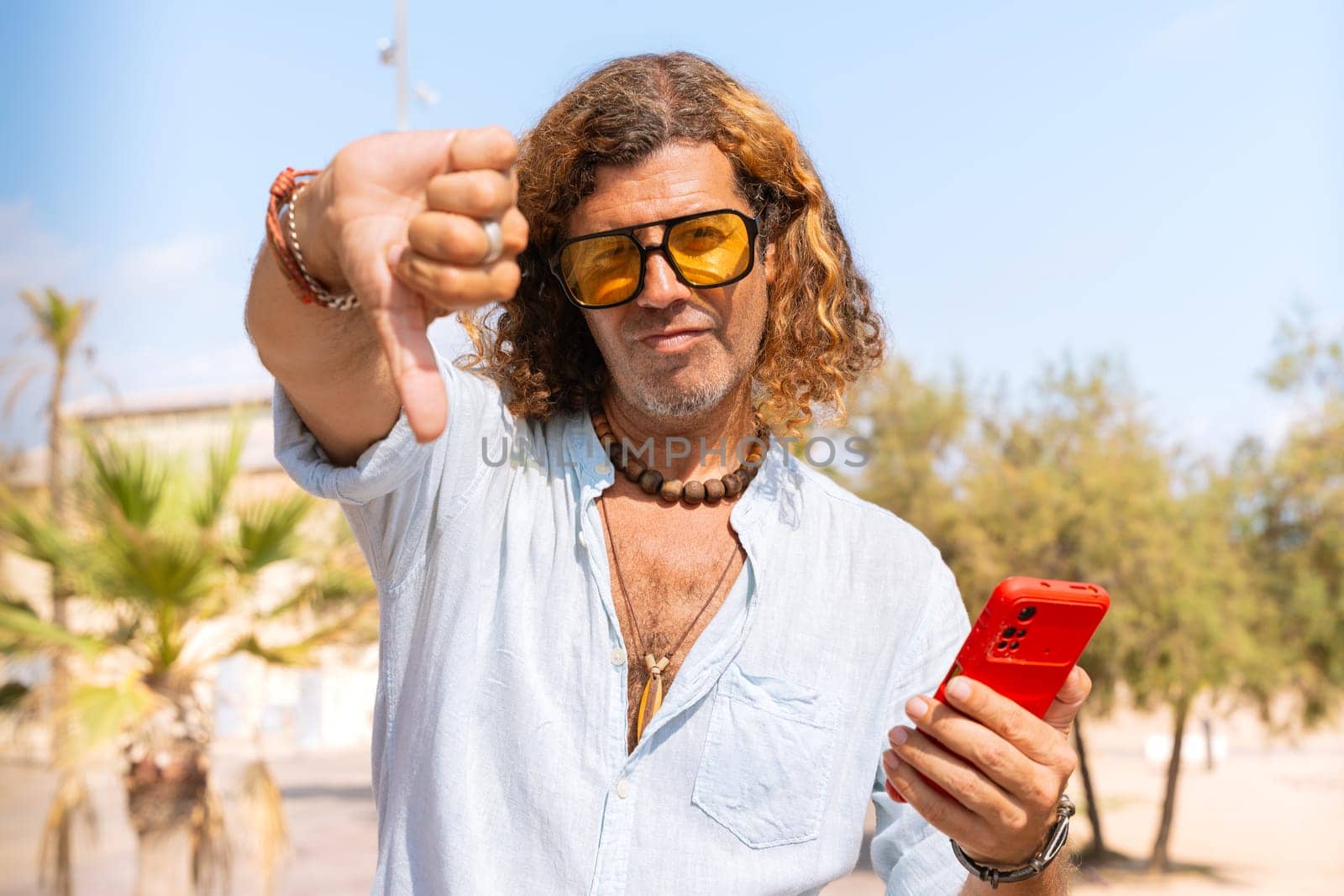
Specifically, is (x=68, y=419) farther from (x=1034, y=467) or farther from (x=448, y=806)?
(x=1034, y=467)

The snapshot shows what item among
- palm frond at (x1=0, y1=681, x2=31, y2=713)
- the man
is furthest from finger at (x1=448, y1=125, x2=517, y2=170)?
palm frond at (x1=0, y1=681, x2=31, y2=713)

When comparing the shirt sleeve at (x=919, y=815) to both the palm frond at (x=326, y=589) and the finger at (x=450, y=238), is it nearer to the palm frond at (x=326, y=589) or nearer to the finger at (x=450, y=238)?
the finger at (x=450, y=238)

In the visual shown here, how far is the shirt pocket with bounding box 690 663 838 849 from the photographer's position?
1.88m

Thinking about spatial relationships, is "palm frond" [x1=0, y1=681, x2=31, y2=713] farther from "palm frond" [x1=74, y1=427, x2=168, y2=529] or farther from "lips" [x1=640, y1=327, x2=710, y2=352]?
"lips" [x1=640, y1=327, x2=710, y2=352]

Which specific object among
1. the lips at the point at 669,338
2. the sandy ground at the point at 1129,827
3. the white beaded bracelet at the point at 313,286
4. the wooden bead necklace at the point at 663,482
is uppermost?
the white beaded bracelet at the point at 313,286

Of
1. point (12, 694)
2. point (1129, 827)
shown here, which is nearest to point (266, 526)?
point (12, 694)

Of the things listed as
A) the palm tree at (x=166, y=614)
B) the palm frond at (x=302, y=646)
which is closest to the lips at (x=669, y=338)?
the palm tree at (x=166, y=614)

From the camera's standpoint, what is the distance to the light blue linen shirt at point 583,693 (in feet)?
5.89

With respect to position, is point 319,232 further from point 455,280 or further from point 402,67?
point 402,67

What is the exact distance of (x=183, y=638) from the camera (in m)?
7.35

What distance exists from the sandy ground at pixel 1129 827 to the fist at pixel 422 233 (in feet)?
26.0

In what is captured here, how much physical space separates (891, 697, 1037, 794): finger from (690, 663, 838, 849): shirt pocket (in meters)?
0.36

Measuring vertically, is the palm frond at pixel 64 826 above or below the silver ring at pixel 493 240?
below

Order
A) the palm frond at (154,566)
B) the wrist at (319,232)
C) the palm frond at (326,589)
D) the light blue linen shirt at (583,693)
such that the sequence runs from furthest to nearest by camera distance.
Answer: the palm frond at (326,589) < the palm frond at (154,566) < the light blue linen shirt at (583,693) < the wrist at (319,232)
